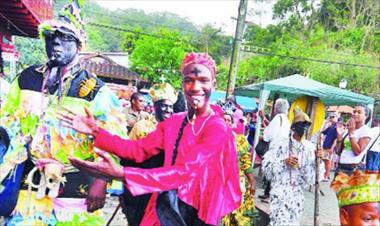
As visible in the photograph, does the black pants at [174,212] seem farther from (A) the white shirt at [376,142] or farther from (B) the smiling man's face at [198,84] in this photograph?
(A) the white shirt at [376,142]

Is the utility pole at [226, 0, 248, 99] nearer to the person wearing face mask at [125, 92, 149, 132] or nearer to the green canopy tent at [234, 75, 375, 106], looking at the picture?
the green canopy tent at [234, 75, 375, 106]

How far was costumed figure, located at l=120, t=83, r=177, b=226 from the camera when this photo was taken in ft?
9.79

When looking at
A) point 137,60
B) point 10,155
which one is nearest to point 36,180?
point 10,155

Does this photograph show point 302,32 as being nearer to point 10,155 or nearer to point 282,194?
point 282,194

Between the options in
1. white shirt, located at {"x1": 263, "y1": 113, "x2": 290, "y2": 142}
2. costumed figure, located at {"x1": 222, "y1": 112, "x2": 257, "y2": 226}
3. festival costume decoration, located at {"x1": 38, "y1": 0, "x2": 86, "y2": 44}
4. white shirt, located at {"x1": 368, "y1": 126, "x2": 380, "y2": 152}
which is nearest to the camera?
festival costume decoration, located at {"x1": 38, "y1": 0, "x2": 86, "y2": 44}

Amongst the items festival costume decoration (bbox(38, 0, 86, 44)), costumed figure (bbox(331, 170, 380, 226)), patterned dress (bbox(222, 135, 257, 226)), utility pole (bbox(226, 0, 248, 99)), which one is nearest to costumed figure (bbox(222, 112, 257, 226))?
patterned dress (bbox(222, 135, 257, 226))

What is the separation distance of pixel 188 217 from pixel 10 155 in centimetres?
120

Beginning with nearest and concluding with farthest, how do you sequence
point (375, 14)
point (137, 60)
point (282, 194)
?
point (282, 194) → point (137, 60) → point (375, 14)

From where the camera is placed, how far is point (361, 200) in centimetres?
302

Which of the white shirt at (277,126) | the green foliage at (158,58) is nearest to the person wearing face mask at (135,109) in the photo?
the white shirt at (277,126)

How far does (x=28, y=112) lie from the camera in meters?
3.11

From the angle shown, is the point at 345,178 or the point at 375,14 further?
the point at 375,14

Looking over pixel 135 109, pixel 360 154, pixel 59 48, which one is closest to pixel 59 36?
pixel 59 48

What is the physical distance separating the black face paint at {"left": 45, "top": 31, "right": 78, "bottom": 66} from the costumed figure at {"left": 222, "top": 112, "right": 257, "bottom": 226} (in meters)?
2.67
